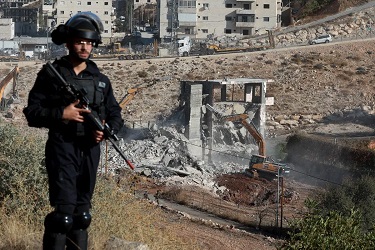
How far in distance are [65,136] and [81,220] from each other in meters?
0.65

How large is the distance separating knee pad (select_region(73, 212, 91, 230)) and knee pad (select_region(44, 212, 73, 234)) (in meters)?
0.12

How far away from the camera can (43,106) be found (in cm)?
638

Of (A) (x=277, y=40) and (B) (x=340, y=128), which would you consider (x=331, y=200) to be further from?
(A) (x=277, y=40)

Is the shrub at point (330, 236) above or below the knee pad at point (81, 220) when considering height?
below

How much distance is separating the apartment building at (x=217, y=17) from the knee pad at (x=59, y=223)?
79053 mm

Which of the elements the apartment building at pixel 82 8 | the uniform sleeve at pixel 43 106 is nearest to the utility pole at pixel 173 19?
the apartment building at pixel 82 8

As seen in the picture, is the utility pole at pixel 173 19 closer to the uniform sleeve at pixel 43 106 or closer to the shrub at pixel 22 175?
the shrub at pixel 22 175

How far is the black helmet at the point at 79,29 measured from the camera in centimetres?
A: 644

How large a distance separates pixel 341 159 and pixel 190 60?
31119mm

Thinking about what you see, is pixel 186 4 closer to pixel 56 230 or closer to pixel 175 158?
pixel 175 158

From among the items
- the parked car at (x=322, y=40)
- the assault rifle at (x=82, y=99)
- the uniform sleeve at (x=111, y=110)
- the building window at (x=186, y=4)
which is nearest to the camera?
the assault rifle at (x=82, y=99)

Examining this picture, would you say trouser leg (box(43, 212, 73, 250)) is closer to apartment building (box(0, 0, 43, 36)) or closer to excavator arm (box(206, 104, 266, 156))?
excavator arm (box(206, 104, 266, 156))

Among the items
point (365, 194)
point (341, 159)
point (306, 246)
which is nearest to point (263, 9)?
point (341, 159)

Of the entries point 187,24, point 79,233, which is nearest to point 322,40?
point 187,24
